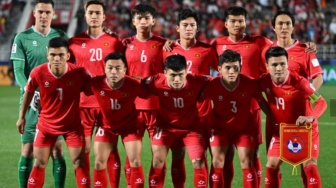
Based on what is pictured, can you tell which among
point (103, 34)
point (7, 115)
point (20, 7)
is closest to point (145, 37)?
point (103, 34)

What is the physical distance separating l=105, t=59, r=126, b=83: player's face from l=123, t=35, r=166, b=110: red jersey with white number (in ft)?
2.18

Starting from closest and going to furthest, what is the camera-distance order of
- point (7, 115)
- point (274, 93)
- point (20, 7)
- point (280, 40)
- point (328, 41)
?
point (274, 93), point (280, 40), point (7, 115), point (328, 41), point (20, 7)

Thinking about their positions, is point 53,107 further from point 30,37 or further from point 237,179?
point 237,179

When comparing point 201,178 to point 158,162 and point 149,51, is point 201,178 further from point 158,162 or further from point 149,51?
point 149,51

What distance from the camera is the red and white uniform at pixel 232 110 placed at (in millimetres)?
7129

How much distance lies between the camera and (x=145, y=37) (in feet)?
25.8

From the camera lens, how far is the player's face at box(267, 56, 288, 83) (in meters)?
6.95

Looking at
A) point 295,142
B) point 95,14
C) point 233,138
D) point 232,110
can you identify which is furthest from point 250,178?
point 95,14

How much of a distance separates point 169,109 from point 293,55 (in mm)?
1463

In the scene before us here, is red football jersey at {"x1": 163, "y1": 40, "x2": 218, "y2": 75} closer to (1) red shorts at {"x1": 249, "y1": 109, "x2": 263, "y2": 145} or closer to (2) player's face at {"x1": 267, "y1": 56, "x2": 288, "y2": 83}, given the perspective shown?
(1) red shorts at {"x1": 249, "y1": 109, "x2": 263, "y2": 145}

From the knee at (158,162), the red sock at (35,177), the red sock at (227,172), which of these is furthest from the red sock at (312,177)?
the red sock at (35,177)

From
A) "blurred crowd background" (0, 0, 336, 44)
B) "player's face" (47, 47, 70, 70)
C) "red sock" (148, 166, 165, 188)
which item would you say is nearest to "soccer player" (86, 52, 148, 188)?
"red sock" (148, 166, 165, 188)

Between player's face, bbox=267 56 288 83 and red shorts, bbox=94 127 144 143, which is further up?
player's face, bbox=267 56 288 83

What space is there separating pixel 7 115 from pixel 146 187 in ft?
27.7
